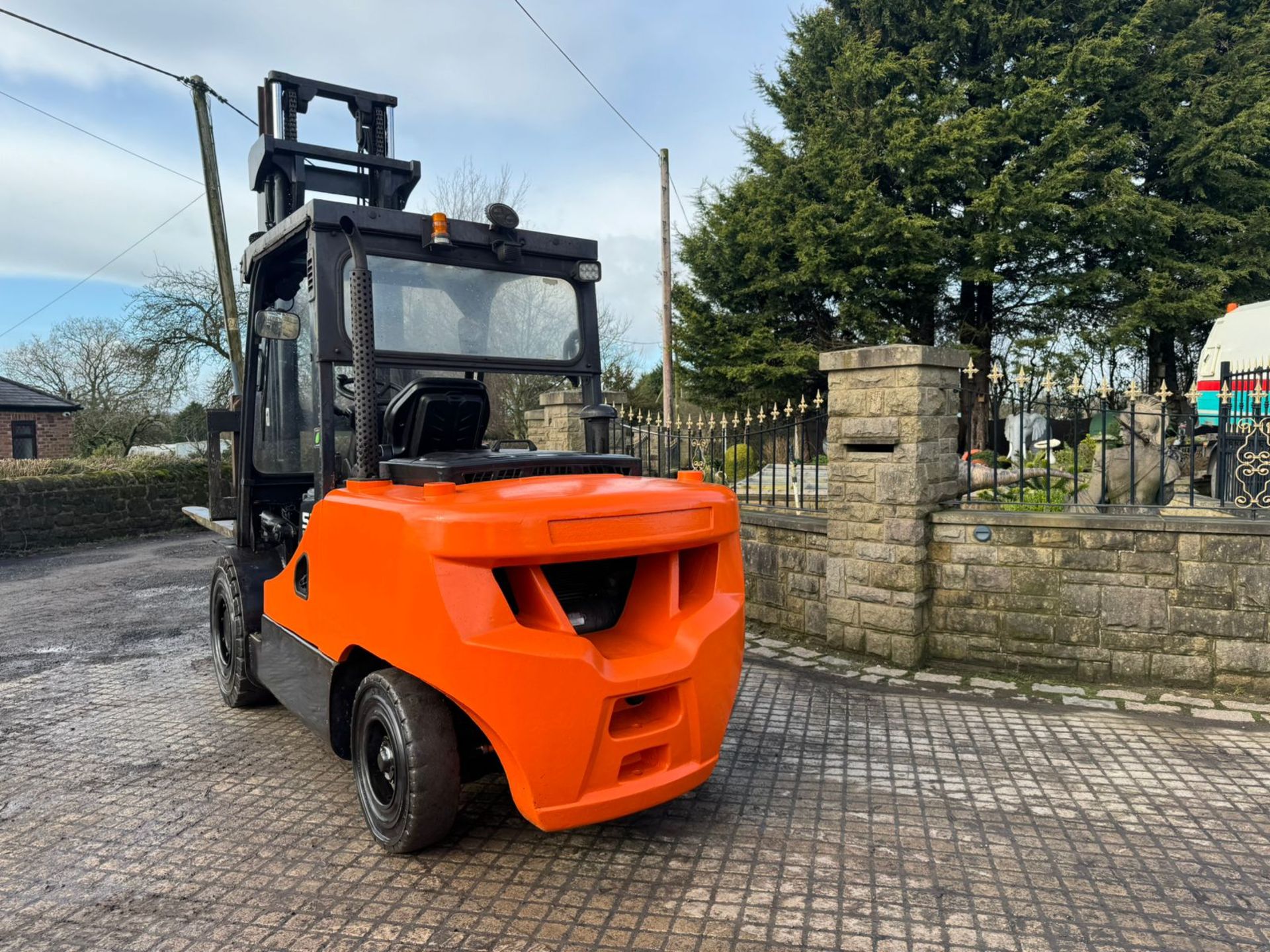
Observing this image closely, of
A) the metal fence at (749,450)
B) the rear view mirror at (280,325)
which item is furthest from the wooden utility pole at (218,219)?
the rear view mirror at (280,325)

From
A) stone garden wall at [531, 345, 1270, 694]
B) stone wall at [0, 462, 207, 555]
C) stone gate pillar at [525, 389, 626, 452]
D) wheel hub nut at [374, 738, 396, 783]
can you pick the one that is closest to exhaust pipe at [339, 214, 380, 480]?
wheel hub nut at [374, 738, 396, 783]

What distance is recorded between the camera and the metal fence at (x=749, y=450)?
7.07 metres

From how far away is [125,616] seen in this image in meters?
8.25

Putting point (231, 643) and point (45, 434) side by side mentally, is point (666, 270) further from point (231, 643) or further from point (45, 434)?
point (45, 434)

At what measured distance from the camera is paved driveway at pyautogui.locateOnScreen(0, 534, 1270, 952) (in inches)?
110

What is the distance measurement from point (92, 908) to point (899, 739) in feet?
12.3

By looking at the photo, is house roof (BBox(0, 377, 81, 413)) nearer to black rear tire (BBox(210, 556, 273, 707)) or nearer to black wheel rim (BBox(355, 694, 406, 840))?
black rear tire (BBox(210, 556, 273, 707))

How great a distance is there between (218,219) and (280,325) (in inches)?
470

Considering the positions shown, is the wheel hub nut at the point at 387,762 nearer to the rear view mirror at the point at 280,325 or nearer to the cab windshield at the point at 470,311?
the cab windshield at the point at 470,311

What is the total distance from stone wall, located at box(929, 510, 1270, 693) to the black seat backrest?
3643 millimetres

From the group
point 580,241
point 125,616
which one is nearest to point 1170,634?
point 580,241

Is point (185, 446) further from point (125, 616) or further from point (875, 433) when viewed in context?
point (875, 433)

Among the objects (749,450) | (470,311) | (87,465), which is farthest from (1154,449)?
(87,465)

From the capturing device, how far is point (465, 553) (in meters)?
2.71
